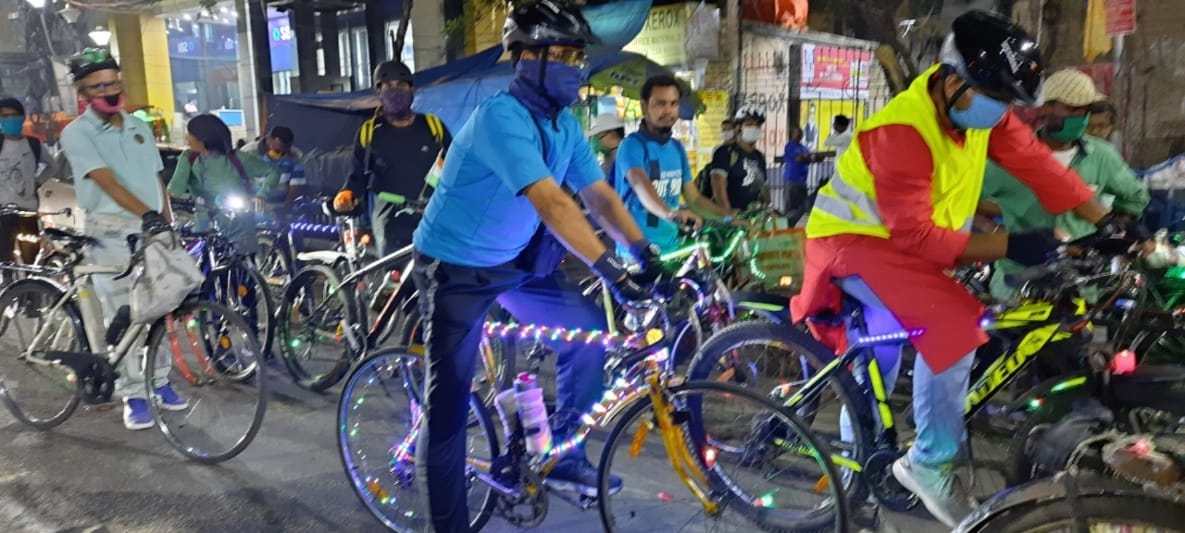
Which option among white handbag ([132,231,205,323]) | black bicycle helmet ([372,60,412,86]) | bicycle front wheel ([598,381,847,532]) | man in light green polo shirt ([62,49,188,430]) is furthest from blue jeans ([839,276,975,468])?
man in light green polo shirt ([62,49,188,430])

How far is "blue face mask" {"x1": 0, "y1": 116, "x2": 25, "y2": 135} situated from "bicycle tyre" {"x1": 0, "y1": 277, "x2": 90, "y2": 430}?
11.6 feet

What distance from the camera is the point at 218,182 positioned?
21.6ft

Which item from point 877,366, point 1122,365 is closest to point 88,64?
point 877,366

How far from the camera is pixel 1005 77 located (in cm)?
285

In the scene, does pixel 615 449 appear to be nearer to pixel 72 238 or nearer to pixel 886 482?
pixel 886 482

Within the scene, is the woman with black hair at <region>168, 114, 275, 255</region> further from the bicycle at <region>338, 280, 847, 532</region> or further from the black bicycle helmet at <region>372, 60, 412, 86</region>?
the bicycle at <region>338, 280, 847, 532</region>

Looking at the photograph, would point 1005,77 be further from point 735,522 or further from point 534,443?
point 534,443

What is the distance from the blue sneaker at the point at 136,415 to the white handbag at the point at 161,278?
0.86m

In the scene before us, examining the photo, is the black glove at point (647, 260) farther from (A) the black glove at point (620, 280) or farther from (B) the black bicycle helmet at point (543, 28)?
(B) the black bicycle helmet at point (543, 28)

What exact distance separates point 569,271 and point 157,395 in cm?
385

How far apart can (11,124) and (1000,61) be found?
856 centimetres

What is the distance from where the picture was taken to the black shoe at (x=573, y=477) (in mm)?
3217

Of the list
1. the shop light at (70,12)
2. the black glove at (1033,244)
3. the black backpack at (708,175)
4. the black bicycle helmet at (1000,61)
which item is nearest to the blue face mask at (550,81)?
the black bicycle helmet at (1000,61)

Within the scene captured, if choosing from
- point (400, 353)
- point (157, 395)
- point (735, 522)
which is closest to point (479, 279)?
point (400, 353)
